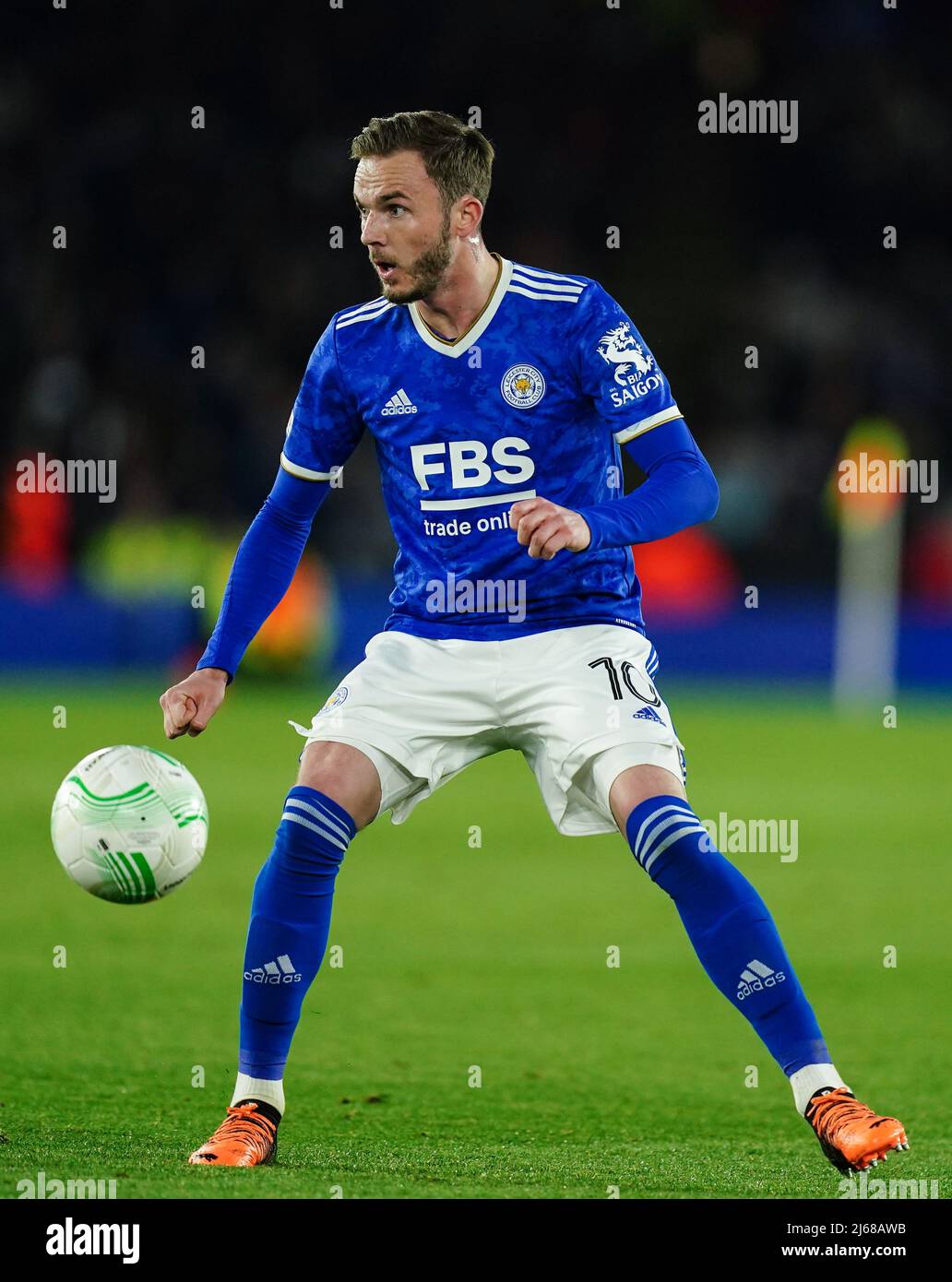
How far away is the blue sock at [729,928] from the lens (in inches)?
158

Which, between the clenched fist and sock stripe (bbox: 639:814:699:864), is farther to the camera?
sock stripe (bbox: 639:814:699:864)

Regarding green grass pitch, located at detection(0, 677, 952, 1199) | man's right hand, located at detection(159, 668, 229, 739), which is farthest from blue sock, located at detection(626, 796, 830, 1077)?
man's right hand, located at detection(159, 668, 229, 739)

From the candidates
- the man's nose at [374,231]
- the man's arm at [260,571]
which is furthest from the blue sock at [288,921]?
the man's nose at [374,231]

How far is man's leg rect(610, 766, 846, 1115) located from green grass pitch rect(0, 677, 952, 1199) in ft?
0.91

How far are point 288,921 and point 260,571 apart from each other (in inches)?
35.1

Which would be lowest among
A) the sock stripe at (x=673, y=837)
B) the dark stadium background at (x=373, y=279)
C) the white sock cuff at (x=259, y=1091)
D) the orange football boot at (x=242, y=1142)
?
the orange football boot at (x=242, y=1142)

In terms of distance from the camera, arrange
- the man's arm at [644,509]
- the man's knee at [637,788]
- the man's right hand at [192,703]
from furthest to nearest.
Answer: the man's right hand at [192,703], the man's knee at [637,788], the man's arm at [644,509]

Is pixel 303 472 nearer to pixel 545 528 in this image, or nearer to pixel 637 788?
pixel 545 528

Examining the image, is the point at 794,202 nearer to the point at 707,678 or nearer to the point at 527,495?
the point at 707,678

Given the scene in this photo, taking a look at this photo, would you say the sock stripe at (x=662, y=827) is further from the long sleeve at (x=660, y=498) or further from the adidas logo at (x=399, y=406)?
the adidas logo at (x=399, y=406)

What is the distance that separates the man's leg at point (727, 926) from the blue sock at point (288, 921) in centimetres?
65

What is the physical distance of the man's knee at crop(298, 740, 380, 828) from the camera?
14.0 ft

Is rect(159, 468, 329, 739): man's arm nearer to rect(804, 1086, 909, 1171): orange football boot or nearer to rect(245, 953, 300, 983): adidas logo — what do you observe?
rect(245, 953, 300, 983): adidas logo

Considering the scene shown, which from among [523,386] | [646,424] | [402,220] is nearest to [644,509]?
[646,424]
